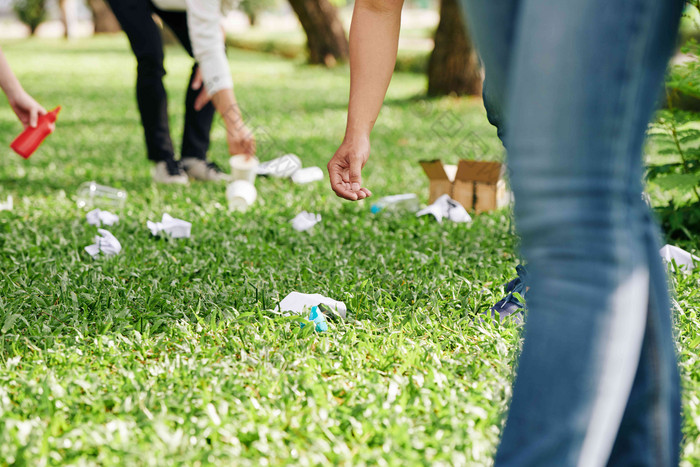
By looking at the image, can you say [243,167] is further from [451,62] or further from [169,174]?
[451,62]

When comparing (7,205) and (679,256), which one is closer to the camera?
(679,256)

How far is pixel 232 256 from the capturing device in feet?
8.96

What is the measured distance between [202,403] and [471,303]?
0.97 m

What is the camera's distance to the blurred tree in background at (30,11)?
30.0 meters

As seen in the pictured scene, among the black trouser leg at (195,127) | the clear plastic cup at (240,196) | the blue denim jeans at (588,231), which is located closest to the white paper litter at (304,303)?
the blue denim jeans at (588,231)

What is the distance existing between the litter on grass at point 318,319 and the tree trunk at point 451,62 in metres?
7.75

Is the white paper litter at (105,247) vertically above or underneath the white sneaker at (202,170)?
above

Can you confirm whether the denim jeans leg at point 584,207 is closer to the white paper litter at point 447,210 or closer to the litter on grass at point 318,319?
the litter on grass at point 318,319

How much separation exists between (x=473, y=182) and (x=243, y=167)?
124cm

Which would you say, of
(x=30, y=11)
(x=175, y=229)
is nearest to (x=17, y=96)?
(x=175, y=229)

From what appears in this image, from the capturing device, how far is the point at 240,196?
3607 mm

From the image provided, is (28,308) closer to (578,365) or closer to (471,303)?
(471,303)

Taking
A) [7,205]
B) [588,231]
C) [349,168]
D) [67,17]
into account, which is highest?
[588,231]

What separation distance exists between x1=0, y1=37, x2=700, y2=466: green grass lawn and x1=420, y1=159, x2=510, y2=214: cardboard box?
0.49ft
